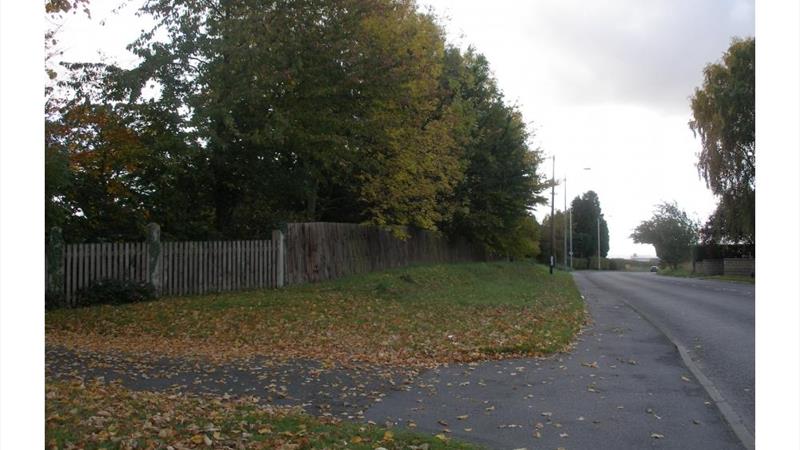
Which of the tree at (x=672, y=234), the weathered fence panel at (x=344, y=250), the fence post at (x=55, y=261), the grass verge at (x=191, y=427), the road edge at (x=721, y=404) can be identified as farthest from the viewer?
the tree at (x=672, y=234)

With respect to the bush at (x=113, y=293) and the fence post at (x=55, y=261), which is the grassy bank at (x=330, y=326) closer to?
the bush at (x=113, y=293)

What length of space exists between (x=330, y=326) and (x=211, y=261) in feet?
18.0

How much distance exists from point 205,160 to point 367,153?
18.5 feet

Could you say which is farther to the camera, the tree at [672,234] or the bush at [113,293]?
the tree at [672,234]

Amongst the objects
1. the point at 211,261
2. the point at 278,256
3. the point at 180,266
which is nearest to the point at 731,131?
the point at 278,256

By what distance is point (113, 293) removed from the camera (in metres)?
15.5

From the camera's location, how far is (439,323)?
560 inches

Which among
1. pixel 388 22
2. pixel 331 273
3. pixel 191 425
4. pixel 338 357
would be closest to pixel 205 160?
pixel 331 273

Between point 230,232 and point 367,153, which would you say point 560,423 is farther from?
point 367,153

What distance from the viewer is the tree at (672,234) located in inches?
3034

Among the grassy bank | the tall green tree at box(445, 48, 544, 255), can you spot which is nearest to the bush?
the grassy bank

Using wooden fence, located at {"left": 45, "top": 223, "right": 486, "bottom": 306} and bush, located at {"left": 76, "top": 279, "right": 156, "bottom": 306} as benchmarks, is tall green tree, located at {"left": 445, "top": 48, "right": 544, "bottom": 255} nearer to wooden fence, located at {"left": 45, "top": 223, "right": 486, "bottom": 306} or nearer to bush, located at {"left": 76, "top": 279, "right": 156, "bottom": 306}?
wooden fence, located at {"left": 45, "top": 223, "right": 486, "bottom": 306}

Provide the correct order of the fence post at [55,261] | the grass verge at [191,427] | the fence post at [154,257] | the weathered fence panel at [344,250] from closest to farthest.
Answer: the grass verge at [191,427], the fence post at [55,261], the fence post at [154,257], the weathered fence panel at [344,250]

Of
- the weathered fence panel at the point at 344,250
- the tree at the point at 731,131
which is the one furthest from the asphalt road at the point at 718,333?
the tree at the point at 731,131
